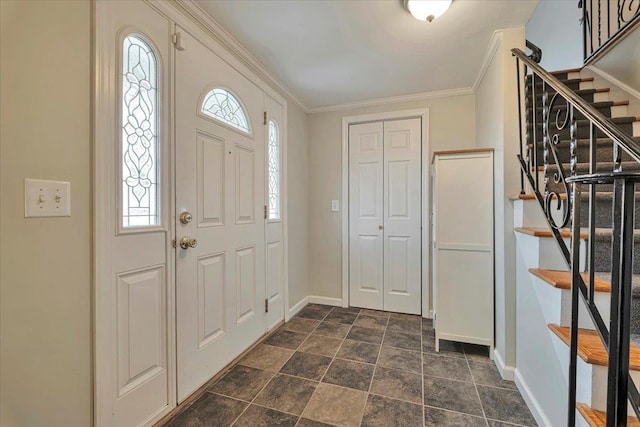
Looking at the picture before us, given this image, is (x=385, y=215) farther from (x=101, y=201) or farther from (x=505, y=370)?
(x=101, y=201)

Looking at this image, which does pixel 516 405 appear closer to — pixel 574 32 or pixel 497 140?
pixel 497 140

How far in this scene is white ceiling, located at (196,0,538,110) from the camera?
65.2 inches

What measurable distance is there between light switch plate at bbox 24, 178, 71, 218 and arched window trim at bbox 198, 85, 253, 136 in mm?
886

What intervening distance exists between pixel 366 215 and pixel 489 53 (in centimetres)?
181

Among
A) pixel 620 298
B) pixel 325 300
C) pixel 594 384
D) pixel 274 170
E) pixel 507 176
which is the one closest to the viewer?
pixel 620 298

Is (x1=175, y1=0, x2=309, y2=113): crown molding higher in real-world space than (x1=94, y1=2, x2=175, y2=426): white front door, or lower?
higher

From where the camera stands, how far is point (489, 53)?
208cm

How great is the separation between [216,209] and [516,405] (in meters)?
2.23

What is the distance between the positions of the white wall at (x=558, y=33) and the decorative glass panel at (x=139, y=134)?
337 cm

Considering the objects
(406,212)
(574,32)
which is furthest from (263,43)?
(574,32)

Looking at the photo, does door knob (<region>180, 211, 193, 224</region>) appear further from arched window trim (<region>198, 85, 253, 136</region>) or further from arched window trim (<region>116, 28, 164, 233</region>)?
arched window trim (<region>198, 85, 253, 136</region>)

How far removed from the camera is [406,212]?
2.95 m

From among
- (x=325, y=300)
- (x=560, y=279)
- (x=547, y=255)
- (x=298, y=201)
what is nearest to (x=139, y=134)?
(x=298, y=201)

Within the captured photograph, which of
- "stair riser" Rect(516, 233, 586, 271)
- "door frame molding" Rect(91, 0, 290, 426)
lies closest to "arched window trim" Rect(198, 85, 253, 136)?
"door frame molding" Rect(91, 0, 290, 426)
